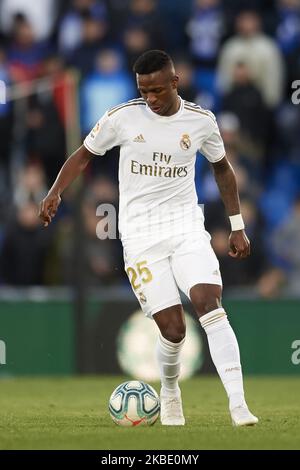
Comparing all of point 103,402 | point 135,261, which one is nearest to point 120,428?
point 135,261

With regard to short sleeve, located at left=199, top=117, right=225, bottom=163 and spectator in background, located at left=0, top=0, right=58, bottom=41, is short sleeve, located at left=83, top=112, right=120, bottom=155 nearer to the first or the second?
short sleeve, located at left=199, top=117, right=225, bottom=163

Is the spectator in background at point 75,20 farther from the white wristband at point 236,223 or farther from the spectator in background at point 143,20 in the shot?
the white wristband at point 236,223

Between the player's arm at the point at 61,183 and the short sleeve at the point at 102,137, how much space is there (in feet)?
0.20

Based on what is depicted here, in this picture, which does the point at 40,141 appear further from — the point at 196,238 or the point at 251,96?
the point at 196,238

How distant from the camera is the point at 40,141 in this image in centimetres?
1641

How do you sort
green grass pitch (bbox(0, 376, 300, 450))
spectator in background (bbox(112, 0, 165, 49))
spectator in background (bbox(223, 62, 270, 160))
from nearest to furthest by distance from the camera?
green grass pitch (bbox(0, 376, 300, 450)) < spectator in background (bbox(223, 62, 270, 160)) < spectator in background (bbox(112, 0, 165, 49))

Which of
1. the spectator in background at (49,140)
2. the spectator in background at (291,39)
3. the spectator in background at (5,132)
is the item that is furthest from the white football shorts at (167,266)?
the spectator in background at (291,39)

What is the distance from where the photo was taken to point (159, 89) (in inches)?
344

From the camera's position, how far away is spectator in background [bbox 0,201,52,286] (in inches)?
599

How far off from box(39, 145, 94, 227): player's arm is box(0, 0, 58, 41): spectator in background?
8.99m

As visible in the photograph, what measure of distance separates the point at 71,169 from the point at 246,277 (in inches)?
259

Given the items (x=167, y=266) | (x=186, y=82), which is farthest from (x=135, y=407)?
(x=186, y=82)

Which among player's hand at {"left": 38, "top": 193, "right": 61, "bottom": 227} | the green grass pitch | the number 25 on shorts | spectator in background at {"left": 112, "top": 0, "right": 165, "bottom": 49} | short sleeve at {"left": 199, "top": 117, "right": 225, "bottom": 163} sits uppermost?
spectator in background at {"left": 112, "top": 0, "right": 165, "bottom": 49}

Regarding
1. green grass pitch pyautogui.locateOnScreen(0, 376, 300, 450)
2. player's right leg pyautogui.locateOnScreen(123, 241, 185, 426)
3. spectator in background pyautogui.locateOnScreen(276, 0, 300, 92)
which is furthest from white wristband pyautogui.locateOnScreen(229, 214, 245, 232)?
spectator in background pyautogui.locateOnScreen(276, 0, 300, 92)
